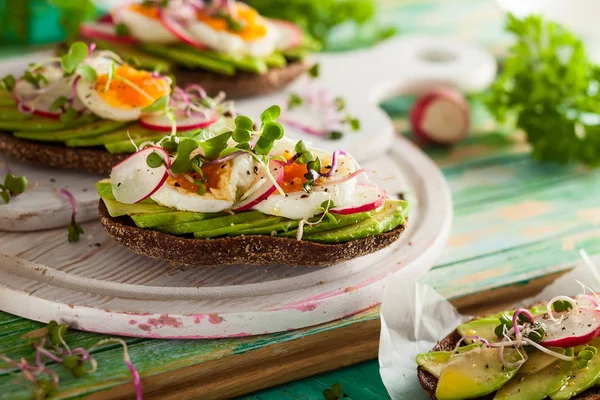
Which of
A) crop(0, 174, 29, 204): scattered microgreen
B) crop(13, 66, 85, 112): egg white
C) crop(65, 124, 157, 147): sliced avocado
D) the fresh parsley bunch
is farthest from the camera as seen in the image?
the fresh parsley bunch

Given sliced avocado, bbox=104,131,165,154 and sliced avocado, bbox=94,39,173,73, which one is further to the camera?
sliced avocado, bbox=94,39,173,73

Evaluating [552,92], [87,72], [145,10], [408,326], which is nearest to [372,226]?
[408,326]

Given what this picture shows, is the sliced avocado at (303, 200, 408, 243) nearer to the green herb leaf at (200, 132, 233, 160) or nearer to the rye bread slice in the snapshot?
the green herb leaf at (200, 132, 233, 160)

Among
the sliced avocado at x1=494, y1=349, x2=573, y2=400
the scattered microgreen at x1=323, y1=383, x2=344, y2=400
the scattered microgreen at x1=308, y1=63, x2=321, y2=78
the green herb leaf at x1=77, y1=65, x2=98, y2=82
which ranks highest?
the green herb leaf at x1=77, y1=65, x2=98, y2=82

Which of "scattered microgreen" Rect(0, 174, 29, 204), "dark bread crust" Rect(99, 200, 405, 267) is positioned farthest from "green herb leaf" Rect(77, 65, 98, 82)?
"dark bread crust" Rect(99, 200, 405, 267)

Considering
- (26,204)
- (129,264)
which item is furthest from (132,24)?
(129,264)

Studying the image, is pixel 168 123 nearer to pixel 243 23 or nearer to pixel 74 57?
pixel 74 57

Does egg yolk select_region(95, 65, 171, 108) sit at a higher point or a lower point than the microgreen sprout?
higher

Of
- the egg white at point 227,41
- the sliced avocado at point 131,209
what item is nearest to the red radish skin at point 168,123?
the sliced avocado at point 131,209
